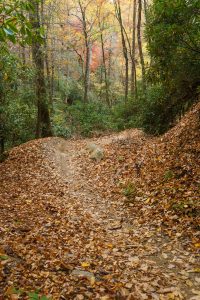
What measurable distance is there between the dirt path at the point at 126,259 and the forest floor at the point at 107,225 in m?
0.01

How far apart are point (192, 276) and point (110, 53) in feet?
107

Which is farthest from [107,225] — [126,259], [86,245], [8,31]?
[8,31]

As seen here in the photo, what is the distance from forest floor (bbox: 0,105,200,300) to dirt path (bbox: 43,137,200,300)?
0.01 metres

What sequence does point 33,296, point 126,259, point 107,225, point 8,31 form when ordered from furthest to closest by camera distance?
1. point 107,225
2. point 126,259
3. point 33,296
4. point 8,31

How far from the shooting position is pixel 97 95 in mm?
33188

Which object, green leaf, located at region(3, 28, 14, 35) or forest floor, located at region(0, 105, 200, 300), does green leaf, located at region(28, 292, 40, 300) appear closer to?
forest floor, located at region(0, 105, 200, 300)

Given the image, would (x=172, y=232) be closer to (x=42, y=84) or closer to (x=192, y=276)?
(x=192, y=276)

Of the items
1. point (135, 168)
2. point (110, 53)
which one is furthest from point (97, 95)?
point (135, 168)

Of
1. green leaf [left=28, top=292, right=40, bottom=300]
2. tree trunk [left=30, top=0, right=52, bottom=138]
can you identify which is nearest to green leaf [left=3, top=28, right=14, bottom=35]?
green leaf [left=28, top=292, right=40, bottom=300]

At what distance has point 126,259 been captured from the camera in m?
4.98

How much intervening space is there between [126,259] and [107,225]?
1568 millimetres

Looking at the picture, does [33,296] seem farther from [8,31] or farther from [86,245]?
[8,31]

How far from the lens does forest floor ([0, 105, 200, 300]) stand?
415 cm

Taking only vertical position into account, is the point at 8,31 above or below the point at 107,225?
above
